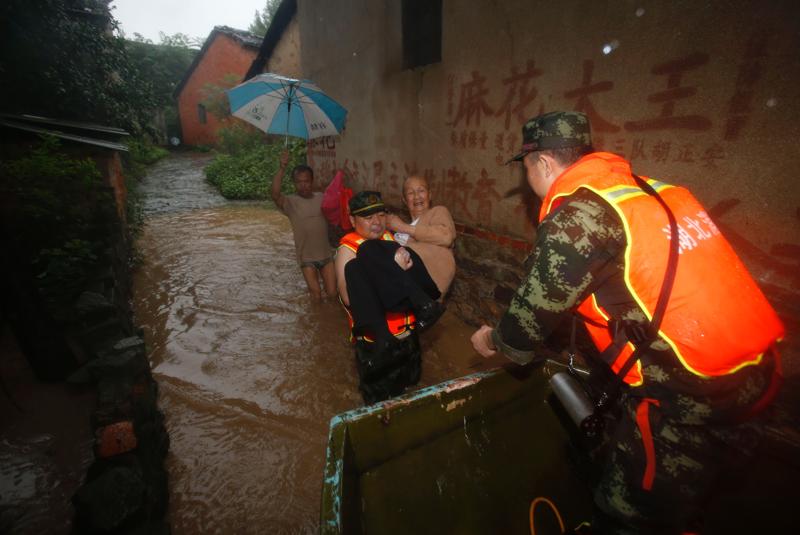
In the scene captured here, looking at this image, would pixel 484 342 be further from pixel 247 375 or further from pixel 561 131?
pixel 247 375

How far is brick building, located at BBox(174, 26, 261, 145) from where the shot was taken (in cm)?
2195

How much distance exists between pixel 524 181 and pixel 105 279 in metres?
4.52

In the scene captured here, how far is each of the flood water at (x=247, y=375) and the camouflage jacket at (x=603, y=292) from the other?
2.37 m

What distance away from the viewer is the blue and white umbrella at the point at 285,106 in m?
4.63

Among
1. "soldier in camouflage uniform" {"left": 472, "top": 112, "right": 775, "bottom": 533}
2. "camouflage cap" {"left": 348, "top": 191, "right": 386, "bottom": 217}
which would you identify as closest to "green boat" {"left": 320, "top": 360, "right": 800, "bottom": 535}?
"soldier in camouflage uniform" {"left": 472, "top": 112, "right": 775, "bottom": 533}

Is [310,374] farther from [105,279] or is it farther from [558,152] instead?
[558,152]

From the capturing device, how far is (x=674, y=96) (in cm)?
245

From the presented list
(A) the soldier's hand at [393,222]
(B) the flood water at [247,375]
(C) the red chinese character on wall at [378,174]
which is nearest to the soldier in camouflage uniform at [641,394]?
(B) the flood water at [247,375]

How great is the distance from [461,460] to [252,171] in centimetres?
1556

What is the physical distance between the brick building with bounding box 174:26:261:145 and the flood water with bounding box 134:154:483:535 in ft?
63.8

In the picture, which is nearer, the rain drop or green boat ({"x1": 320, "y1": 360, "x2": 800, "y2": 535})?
green boat ({"x1": 320, "y1": 360, "x2": 800, "y2": 535})

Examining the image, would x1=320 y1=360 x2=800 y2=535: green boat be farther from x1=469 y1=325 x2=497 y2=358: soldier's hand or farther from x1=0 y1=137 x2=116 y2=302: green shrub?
x1=0 y1=137 x2=116 y2=302: green shrub

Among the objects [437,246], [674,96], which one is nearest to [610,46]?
[674,96]

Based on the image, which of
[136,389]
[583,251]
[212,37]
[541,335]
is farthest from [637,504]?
[212,37]
